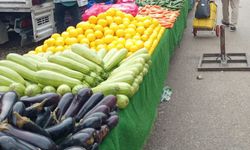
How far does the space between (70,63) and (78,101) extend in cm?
67

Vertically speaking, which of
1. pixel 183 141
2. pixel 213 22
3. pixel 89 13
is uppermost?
pixel 89 13

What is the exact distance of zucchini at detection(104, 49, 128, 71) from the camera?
3.27 metres

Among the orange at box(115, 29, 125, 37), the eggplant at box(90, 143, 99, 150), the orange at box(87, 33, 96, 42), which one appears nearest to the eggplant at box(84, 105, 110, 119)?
the eggplant at box(90, 143, 99, 150)

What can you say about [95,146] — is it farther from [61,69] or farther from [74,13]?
[74,13]

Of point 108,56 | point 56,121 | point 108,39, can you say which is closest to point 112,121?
point 56,121

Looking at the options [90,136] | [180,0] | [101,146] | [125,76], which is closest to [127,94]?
[125,76]

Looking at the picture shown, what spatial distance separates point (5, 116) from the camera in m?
1.85

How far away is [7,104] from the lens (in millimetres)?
1979

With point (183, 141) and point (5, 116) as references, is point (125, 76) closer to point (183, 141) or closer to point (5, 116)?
point (5, 116)

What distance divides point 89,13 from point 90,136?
13.8 feet

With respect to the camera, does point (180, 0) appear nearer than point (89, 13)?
No

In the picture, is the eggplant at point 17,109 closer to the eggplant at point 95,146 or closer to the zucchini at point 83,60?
the eggplant at point 95,146

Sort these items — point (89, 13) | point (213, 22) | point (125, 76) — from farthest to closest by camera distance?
point (213, 22)
point (89, 13)
point (125, 76)

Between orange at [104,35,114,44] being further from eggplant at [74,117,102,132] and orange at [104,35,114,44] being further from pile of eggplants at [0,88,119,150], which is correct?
eggplant at [74,117,102,132]
